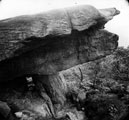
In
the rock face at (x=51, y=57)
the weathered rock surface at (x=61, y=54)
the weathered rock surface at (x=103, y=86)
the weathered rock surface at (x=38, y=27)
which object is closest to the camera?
the weathered rock surface at (x=38, y=27)

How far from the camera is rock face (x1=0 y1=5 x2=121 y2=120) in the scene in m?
12.9

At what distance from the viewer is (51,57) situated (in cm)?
1497

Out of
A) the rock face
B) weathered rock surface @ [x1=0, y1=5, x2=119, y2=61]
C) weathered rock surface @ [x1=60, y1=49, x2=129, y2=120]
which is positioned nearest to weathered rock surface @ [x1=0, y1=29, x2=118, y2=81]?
the rock face

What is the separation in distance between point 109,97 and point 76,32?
528 cm

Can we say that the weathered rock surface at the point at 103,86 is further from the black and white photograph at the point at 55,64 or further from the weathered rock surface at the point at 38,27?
the weathered rock surface at the point at 38,27

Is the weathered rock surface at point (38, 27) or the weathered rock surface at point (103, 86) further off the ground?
the weathered rock surface at point (38, 27)

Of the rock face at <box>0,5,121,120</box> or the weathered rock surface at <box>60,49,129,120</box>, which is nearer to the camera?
the rock face at <box>0,5,121,120</box>

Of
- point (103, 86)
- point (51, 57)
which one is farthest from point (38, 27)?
point (103, 86)

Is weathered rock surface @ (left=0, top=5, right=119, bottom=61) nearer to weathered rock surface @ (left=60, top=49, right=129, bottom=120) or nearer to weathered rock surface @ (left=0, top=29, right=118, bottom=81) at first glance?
weathered rock surface @ (left=0, top=29, right=118, bottom=81)

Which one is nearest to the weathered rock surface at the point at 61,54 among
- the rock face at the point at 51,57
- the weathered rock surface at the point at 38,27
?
the rock face at the point at 51,57

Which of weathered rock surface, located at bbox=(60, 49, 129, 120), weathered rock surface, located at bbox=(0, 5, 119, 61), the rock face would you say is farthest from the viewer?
weathered rock surface, located at bbox=(60, 49, 129, 120)

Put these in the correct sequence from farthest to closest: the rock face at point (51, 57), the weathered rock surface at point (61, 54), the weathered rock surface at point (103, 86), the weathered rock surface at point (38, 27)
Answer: the weathered rock surface at point (103, 86) → the weathered rock surface at point (61, 54) → the rock face at point (51, 57) → the weathered rock surface at point (38, 27)

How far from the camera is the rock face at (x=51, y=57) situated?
12859 mm

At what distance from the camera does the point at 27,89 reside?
51.3ft
